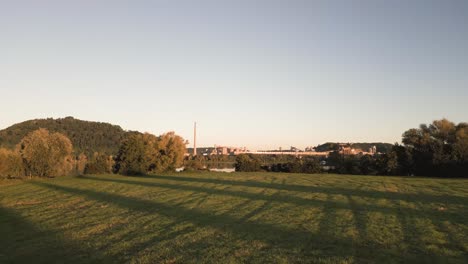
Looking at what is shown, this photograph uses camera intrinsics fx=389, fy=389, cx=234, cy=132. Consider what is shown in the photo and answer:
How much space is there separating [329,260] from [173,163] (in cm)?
5538

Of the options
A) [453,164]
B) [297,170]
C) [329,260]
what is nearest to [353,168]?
[297,170]

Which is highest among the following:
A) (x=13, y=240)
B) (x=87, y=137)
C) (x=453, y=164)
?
(x=87, y=137)

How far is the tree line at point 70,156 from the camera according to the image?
51.0 meters

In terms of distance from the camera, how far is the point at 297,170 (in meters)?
66.8

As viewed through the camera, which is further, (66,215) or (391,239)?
(66,215)

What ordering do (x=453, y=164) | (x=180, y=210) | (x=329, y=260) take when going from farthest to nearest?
(x=453, y=164) → (x=180, y=210) → (x=329, y=260)

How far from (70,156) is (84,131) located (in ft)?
385

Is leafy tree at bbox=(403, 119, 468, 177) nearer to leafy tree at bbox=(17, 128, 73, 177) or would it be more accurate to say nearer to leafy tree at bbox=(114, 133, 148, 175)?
leafy tree at bbox=(114, 133, 148, 175)

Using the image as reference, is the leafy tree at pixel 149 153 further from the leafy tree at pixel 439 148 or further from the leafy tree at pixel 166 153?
the leafy tree at pixel 439 148

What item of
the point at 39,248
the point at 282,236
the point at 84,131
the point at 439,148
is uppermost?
the point at 84,131

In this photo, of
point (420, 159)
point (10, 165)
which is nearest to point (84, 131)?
point (10, 165)

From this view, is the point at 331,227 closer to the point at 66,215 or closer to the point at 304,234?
the point at 304,234

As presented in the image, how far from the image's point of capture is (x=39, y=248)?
12.0 metres

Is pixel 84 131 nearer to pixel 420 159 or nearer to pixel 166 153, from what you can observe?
pixel 166 153
